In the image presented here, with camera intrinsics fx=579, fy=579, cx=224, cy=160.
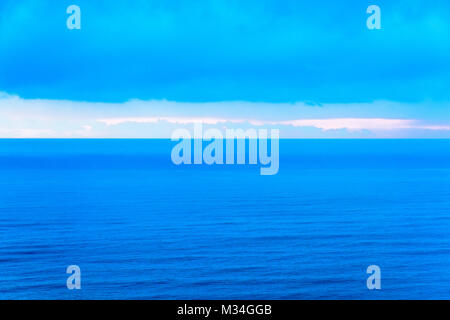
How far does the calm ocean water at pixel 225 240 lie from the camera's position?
3353 cm

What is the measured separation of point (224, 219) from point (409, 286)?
25.8 metres

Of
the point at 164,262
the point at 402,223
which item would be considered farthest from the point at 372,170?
the point at 164,262

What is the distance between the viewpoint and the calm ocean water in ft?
110

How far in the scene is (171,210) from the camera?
210ft

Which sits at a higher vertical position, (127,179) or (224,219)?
(127,179)

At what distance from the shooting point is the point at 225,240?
4706 centimetres

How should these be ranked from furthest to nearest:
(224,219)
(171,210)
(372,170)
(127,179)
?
(372,170) < (127,179) < (171,210) < (224,219)

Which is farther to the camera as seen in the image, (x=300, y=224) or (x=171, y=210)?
(x=171, y=210)

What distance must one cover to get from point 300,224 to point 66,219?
918 inches
